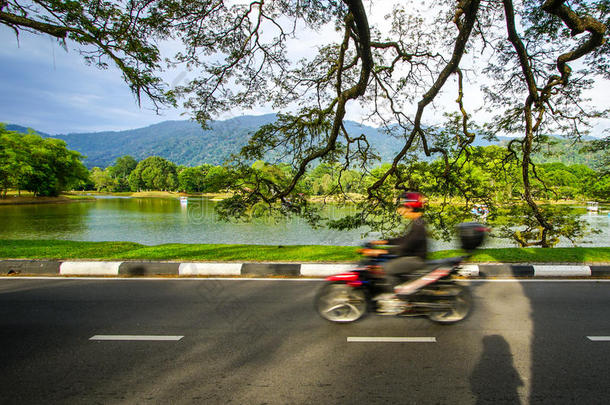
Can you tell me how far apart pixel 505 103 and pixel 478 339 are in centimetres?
962

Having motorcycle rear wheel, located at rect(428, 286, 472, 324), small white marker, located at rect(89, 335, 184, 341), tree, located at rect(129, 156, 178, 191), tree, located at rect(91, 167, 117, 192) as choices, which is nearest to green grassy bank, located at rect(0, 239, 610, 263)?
motorcycle rear wheel, located at rect(428, 286, 472, 324)

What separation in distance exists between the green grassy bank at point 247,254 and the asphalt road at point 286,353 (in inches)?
70.1

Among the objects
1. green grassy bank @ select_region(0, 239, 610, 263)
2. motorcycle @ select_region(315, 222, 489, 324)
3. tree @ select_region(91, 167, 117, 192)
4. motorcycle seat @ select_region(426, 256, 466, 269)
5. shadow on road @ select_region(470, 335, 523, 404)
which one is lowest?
shadow on road @ select_region(470, 335, 523, 404)

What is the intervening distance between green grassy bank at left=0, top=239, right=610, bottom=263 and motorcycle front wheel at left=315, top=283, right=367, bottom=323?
2633 millimetres

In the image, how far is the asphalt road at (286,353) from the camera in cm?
228

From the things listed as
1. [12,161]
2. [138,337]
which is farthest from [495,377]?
[12,161]

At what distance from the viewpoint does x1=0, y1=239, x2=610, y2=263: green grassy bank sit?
6.23m

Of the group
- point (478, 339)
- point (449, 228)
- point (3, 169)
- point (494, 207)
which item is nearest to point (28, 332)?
point (478, 339)

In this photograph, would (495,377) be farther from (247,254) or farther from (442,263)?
(247,254)

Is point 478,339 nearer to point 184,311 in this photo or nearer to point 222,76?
point 184,311

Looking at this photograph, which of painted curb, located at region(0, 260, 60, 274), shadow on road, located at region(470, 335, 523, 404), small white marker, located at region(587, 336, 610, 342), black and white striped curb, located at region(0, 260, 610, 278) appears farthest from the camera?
painted curb, located at region(0, 260, 60, 274)

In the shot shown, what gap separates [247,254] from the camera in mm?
6801

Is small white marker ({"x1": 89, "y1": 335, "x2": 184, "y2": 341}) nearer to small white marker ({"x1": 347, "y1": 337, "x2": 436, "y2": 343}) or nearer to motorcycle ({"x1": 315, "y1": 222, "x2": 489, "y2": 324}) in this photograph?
motorcycle ({"x1": 315, "y1": 222, "x2": 489, "y2": 324})

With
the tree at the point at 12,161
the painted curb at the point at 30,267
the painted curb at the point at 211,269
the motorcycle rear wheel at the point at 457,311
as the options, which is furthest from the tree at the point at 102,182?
the motorcycle rear wheel at the point at 457,311
